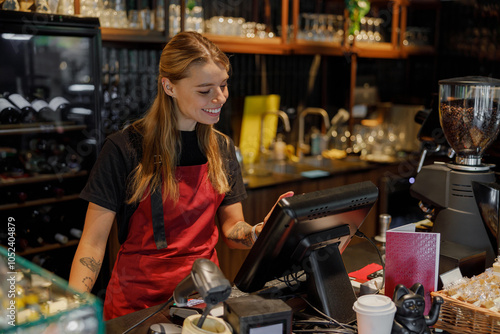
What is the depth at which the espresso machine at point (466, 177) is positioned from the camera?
5.90 feet

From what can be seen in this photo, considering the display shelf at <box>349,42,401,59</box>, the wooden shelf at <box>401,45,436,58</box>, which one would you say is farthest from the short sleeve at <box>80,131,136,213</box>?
the wooden shelf at <box>401,45,436,58</box>

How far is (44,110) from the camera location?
3.00 metres

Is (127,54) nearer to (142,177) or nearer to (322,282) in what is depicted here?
(142,177)

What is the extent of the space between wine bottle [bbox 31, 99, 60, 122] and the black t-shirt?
1.27 metres

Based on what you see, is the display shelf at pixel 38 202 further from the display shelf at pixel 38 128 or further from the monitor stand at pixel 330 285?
the monitor stand at pixel 330 285

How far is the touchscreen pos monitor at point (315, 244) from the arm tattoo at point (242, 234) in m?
0.46

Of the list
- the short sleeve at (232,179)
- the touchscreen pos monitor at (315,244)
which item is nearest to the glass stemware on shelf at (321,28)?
the short sleeve at (232,179)

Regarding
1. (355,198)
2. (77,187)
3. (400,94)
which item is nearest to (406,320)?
(355,198)

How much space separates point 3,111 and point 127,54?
1089 millimetres

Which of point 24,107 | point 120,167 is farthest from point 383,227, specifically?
point 24,107

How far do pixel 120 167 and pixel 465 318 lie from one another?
3.90ft

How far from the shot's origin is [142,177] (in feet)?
6.09

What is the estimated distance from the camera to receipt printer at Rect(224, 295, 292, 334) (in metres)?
1.18

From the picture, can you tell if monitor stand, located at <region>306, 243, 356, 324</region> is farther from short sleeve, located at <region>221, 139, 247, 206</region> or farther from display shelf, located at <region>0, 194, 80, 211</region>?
display shelf, located at <region>0, 194, 80, 211</region>
